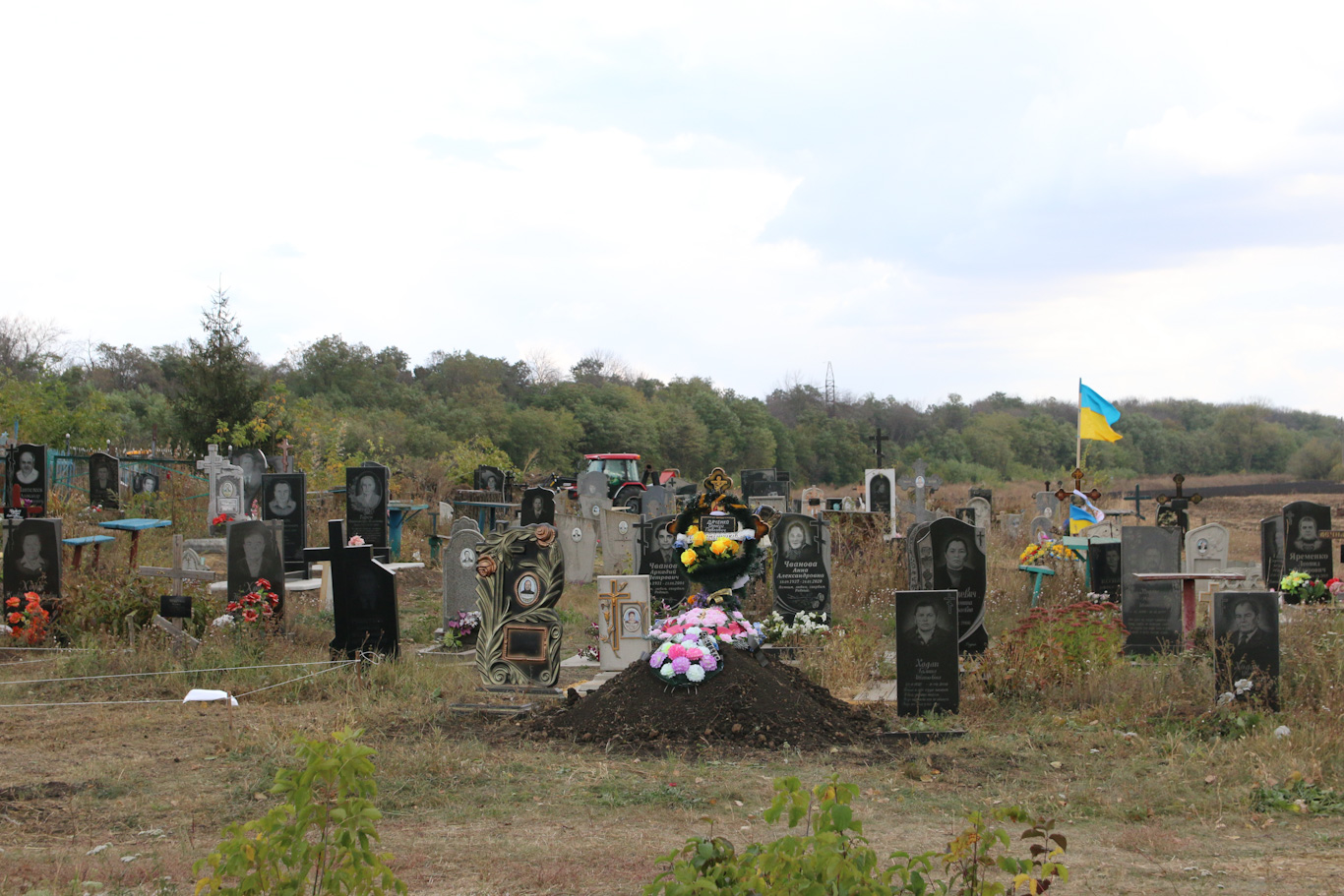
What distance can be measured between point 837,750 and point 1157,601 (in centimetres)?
538

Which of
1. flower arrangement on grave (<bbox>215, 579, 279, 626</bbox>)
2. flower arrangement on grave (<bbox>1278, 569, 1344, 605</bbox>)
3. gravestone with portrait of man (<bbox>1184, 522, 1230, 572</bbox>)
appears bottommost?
flower arrangement on grave (<bbox>1278, 569, 1344, 605</bbox>)

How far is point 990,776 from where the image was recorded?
691 centimetres

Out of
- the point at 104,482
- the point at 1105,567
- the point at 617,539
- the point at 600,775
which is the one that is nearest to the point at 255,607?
the point at 600,775

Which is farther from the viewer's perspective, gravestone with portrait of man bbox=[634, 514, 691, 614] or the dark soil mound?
gravestone with portrait of man bbox=[634, 514, 691, 614]

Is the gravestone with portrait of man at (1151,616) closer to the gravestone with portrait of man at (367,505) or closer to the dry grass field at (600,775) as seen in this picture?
the dry grass field at (600,775)

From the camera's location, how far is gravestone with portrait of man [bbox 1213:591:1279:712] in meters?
8.17

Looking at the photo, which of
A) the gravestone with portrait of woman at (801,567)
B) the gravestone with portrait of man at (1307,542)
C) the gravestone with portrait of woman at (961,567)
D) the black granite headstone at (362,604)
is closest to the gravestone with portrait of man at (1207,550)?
the gravestone with portrait of man at (1307,542)

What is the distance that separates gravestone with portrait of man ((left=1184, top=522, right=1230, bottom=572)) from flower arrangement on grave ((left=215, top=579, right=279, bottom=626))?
11200 millimetres

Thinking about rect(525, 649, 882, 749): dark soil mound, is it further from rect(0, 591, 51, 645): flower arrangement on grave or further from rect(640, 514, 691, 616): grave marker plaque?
rect(0, 591, 51, 645): flower arrangement on grave

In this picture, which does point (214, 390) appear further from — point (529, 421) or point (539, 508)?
point (529, 421)

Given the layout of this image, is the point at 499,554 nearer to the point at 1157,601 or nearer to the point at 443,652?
the point at 443,652

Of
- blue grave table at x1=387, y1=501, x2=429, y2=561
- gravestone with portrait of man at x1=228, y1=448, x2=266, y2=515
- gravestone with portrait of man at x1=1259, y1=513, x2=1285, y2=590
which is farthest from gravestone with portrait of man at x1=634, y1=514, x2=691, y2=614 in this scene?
gravestone with portrait of man at x1=228, y1=448, x2=266, y2=515

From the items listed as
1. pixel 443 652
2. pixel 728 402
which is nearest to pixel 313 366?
pixel 728 402

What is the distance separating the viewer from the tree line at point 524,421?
25.4 meters
